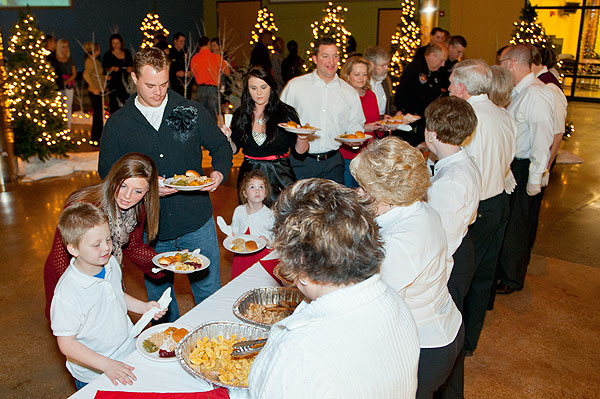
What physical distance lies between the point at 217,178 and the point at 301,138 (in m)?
1.09

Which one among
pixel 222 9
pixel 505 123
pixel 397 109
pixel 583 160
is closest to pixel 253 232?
pixel 505 123

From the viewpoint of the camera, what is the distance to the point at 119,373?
184 cm

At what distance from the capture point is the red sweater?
2174 mm

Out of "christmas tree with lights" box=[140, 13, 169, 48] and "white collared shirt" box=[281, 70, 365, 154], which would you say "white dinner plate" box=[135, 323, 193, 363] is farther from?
"christmas tree with lights" box=[140, 13, 169, 48]

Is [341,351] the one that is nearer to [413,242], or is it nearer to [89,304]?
[413,242]

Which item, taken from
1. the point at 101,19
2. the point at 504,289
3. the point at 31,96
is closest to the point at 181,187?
the point at 504,289

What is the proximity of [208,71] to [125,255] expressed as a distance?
22.3ft

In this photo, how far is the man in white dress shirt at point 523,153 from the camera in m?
3.78

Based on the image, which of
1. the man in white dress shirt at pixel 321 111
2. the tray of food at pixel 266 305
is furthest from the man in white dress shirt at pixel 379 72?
the tray of food at pixel 266 305

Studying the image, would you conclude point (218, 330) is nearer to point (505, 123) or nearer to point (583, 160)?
point (505, 123)

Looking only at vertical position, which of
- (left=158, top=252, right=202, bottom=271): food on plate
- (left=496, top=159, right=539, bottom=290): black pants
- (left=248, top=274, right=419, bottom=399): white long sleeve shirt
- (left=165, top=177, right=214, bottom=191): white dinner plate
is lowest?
(left=496, top=159, right=539, bottom=290): black pants

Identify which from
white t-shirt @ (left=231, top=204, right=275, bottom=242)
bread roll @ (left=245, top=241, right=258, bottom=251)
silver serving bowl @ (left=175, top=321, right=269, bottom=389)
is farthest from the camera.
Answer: white t-shirt @ (left=231, top=204, right=275, bottom=242)

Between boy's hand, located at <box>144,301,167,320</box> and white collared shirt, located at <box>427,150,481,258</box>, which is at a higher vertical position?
white collared shirt, located at <box>427,150,481,258</box>

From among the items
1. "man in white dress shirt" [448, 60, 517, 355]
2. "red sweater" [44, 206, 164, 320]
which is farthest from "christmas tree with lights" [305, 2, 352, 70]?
"red sweater" [44, 206, 164, 320]
